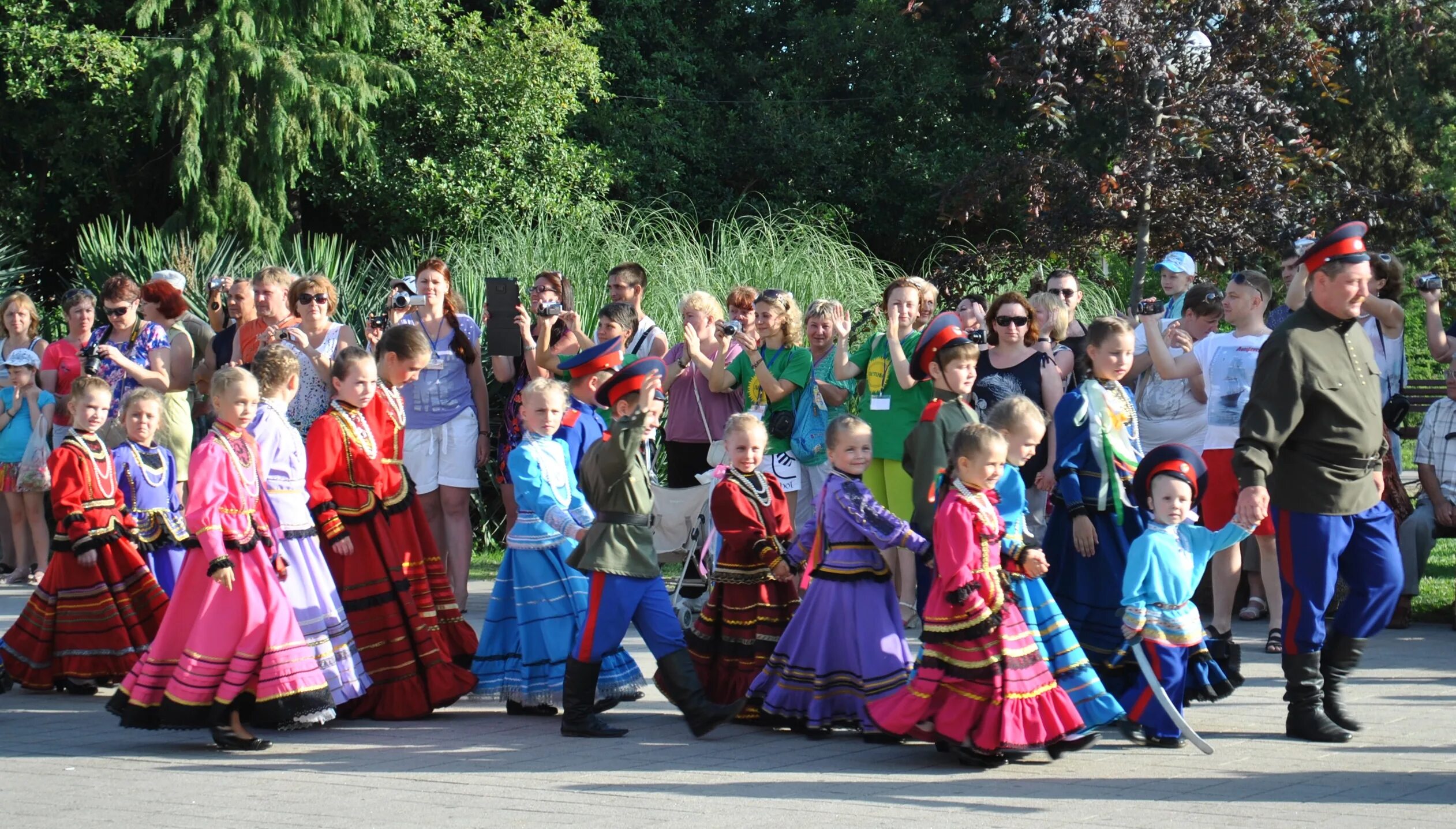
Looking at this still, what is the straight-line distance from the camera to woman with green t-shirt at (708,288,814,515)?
8.84 metres

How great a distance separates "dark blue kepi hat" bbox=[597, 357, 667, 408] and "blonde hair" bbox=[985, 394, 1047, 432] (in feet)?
4.25

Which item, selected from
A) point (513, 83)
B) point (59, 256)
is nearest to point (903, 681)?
point (513, 83)

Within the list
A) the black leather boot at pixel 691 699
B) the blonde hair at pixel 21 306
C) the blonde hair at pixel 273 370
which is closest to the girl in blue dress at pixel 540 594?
the black leather boot at pixel 691 699

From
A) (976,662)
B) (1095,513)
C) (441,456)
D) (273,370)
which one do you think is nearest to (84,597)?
(273,370)

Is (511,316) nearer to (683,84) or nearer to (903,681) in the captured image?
(903,681)

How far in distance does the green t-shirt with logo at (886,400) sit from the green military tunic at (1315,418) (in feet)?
8.72

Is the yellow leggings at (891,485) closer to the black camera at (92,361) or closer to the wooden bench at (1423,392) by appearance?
the black camera at (92,361)

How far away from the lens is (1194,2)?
15.3 meters

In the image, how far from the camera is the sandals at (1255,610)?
9.23 m

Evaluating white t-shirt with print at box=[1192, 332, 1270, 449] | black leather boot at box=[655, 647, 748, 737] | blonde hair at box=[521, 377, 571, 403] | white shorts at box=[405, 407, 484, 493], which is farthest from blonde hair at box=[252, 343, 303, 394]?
white t-shirt with print at box=[1192, 332, 1270, 449]

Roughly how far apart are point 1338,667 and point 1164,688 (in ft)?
2.29

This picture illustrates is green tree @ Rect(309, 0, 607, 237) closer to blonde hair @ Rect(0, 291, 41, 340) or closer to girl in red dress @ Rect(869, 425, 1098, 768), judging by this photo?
blonde hair @ Rect(0, 291, 41, 340)

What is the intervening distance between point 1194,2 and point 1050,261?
277 cm

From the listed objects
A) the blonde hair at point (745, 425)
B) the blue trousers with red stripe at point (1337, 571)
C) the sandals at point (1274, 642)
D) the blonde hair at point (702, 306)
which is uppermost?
the blonde hair at point (702, 306)
